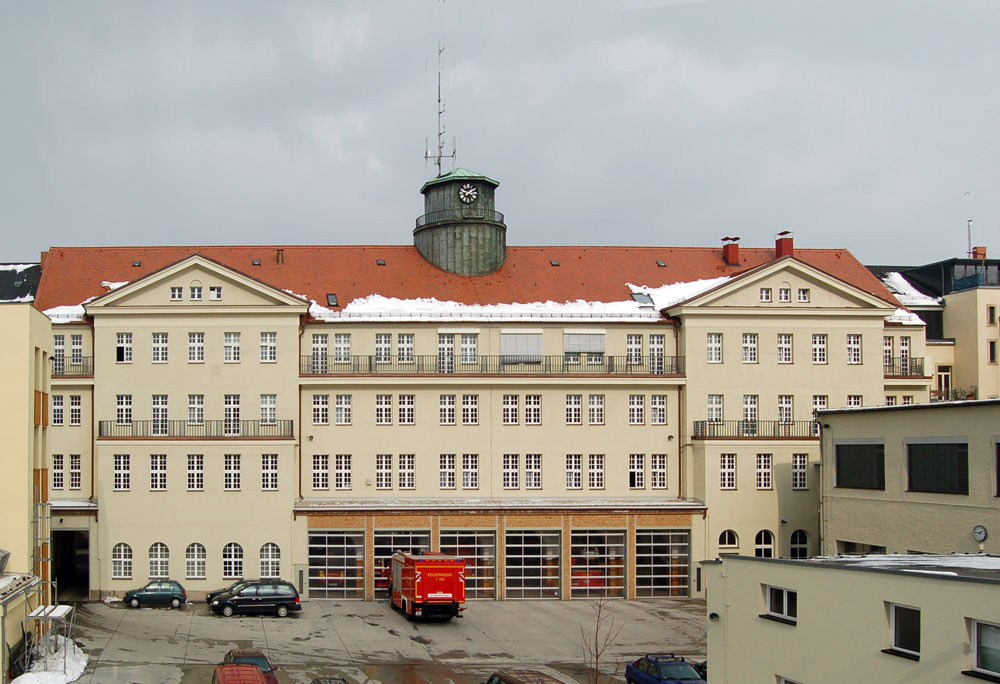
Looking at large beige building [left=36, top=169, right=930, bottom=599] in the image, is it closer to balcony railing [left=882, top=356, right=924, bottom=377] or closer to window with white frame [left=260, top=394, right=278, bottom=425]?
window with white frame [left=260, top=394, right=278, bottom=425]

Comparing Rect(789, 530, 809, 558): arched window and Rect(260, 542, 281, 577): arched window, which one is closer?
Rect(260, 542, 281, 577): arched window

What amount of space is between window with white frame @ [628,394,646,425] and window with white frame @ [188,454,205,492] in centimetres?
1903

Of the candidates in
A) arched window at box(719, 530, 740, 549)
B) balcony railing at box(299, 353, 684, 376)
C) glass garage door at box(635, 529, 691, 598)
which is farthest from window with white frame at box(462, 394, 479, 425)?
arched window at box(719, 530, 740, 549)

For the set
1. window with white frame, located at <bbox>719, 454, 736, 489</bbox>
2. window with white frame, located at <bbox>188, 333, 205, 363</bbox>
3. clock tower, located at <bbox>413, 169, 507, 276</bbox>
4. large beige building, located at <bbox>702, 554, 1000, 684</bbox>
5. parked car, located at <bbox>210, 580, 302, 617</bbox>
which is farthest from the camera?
clock tower, located at <bbox>413, 169, 507, 276</bbox>

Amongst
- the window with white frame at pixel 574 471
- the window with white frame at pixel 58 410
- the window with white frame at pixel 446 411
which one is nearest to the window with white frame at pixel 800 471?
the window with white frame at pixel 574 471

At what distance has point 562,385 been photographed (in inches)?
1887

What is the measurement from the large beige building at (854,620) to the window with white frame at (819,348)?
2668 cm

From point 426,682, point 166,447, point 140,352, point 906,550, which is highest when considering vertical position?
point 140,352

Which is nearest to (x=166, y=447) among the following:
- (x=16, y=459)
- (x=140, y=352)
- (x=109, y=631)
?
(x=140, y=352)

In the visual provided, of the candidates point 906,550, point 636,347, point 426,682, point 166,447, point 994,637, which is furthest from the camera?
point 636,347

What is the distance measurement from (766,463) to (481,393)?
43.3ft

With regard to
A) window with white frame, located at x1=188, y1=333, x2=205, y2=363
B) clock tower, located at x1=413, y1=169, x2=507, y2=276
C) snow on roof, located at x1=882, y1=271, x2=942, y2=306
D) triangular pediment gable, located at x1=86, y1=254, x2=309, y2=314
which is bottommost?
window with white frame, located at x1=188, y1=333, x2=205, y2=363

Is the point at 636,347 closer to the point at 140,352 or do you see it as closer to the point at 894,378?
the point at 894,378

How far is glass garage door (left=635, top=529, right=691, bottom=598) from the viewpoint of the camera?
46656 millimetres
